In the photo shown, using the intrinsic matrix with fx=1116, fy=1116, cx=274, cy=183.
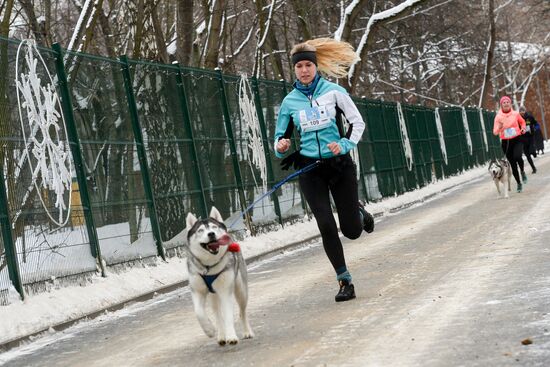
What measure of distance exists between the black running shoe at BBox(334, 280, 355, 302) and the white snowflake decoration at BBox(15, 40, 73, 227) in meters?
3.87

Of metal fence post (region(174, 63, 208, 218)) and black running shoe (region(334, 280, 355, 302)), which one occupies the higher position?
metal fence post (region(174, 63, 208, 218))

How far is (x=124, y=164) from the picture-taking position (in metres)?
14.5

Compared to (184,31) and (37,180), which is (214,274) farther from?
(184,31)

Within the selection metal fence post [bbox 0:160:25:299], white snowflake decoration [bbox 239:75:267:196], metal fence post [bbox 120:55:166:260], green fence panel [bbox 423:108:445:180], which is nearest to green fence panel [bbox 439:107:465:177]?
green fence panel [bbox 423:108:445:180]

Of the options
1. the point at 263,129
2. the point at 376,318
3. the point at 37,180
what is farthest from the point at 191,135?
the point at 376,318

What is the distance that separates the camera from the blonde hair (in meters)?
9.99

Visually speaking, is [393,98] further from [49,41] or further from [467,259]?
[467,259]

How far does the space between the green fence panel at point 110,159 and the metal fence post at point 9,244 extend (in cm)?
223

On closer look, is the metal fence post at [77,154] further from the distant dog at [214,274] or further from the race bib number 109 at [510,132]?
the race bib number 109 at [510,132]

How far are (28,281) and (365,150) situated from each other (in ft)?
57.9

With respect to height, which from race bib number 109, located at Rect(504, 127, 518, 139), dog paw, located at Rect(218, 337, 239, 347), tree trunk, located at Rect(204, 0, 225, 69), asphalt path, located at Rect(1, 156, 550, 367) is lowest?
asphalt path, located at Rect(1, 156, 550, 367)

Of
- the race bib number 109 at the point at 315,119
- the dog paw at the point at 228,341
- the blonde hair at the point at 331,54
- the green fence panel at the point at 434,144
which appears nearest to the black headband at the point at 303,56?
the blonde hair at the point at 331,54

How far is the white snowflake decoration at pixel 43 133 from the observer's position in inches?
475

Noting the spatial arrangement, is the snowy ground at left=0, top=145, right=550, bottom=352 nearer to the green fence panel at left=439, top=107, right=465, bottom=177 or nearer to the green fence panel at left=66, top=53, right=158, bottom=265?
the green fence panel at left=66, top=53, right=158, bottom=265
